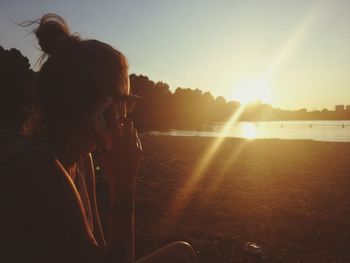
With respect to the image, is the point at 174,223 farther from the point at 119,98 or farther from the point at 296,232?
the point at 119,98

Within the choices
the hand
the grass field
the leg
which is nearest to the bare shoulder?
the hand

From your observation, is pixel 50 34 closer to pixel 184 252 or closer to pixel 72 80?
pixel 72 80

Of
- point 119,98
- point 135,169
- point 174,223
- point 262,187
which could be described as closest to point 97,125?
point 119,98

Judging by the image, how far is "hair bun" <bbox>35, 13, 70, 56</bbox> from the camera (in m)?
2.10

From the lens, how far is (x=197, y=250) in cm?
595

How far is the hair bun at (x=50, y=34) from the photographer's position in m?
2.10

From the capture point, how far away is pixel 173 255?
95.3 inches

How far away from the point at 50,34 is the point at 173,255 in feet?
5.96

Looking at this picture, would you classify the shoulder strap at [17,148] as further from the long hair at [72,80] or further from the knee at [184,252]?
the knee at [184,252]

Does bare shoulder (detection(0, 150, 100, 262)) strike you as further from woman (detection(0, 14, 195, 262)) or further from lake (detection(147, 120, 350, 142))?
lake (detection(147, 120, 350, 142))

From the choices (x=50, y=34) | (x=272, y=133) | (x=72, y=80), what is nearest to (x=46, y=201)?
(x=72, y=80)

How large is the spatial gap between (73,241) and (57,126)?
759 mm

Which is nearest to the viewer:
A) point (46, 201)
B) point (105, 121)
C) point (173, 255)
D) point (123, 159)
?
point (46, 201)

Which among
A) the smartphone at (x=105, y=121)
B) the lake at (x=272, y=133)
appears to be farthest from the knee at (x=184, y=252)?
the lake at (x=272, y=133)
